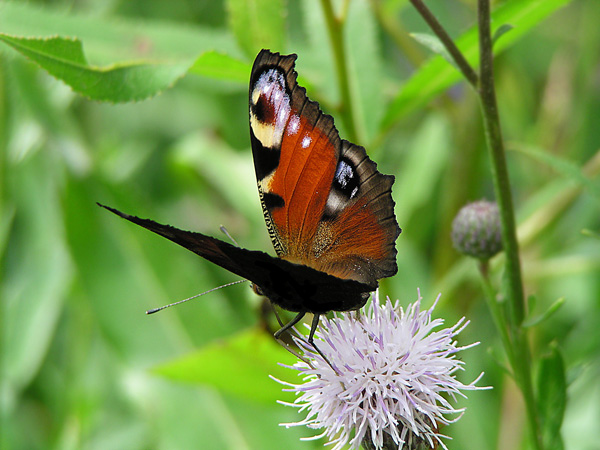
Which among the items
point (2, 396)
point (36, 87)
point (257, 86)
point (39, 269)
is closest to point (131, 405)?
point (2, 396)

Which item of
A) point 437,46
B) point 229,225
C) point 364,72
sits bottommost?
point 437,46

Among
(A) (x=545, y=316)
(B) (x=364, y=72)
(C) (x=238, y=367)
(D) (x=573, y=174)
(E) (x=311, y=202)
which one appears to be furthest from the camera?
(B) (x=364, y=72)

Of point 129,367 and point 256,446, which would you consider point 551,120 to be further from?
point 129,367

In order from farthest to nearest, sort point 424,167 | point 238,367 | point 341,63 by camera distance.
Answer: point 424,167
point 238,367
point 341,63

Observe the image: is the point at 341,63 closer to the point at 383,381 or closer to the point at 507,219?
the point at 507,219

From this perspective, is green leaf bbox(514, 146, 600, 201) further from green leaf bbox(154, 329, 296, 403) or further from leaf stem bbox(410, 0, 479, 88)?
green leaf bbox(154, 329, 296, 403)

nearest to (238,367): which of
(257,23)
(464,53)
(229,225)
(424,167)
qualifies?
(257,23)

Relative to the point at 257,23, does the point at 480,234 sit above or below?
below

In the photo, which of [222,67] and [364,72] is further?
[364,72]
